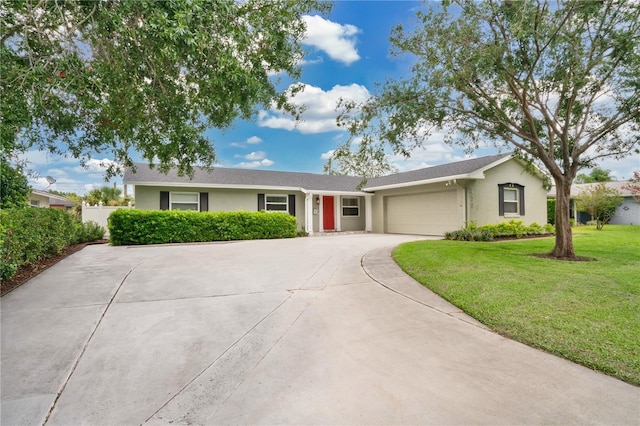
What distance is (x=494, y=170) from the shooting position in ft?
52.1

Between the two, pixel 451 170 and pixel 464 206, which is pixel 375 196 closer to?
pixel 451 170

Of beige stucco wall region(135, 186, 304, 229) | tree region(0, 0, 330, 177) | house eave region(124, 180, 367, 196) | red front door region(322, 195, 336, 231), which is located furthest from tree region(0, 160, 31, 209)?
red front door region(322, 195, 336, 231)

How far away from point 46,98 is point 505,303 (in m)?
7.32

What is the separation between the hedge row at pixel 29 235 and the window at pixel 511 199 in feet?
57.8

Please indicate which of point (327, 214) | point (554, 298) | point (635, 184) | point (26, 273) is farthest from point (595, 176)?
point (26, 273)

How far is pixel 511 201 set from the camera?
649 inches

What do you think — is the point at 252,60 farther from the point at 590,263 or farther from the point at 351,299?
the point at 590,263

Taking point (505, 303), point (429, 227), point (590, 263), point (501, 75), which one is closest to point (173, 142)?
point (505, 303)

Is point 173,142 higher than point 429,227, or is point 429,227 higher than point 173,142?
point 173,142

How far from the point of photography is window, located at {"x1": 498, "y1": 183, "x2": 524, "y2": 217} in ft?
52.5

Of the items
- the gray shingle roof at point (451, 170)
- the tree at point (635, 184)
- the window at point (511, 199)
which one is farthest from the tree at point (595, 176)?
the gray shingle roof at point (451, 170)

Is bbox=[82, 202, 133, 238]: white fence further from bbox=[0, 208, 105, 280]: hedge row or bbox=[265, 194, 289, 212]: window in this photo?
bbox=[265, 194, 289, 212]: window

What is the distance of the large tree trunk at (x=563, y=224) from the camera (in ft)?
27.7

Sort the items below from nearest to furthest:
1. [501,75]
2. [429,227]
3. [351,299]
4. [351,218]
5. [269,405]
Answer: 1. [269,405]
2. [351,299]
3. [501,75]
4. [429,227]
5. [351,218]
